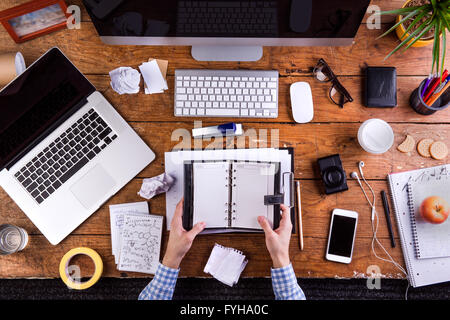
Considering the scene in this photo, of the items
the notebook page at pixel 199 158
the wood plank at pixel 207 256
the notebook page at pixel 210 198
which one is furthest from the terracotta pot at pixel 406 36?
the notebook page at pixel 210 198

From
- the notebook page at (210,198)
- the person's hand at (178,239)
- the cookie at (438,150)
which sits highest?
the cookie at (438,150)

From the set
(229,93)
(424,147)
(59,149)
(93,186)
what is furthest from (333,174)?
(59,149)

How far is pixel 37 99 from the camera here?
956mm

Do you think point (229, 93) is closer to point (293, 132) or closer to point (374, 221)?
point (293, 132)

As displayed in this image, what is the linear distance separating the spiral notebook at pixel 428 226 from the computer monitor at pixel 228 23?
21.0 inches

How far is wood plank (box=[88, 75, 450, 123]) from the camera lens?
102 cm

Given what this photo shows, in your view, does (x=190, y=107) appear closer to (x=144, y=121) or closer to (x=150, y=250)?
(x=144, y=121)

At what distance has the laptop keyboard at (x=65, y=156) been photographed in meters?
0.96

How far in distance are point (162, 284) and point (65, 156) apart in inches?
20.1

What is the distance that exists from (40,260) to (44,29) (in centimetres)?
77

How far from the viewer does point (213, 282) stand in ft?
4.86

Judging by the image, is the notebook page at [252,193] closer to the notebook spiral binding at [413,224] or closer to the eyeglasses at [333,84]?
the eyeglasses at [333,84]
